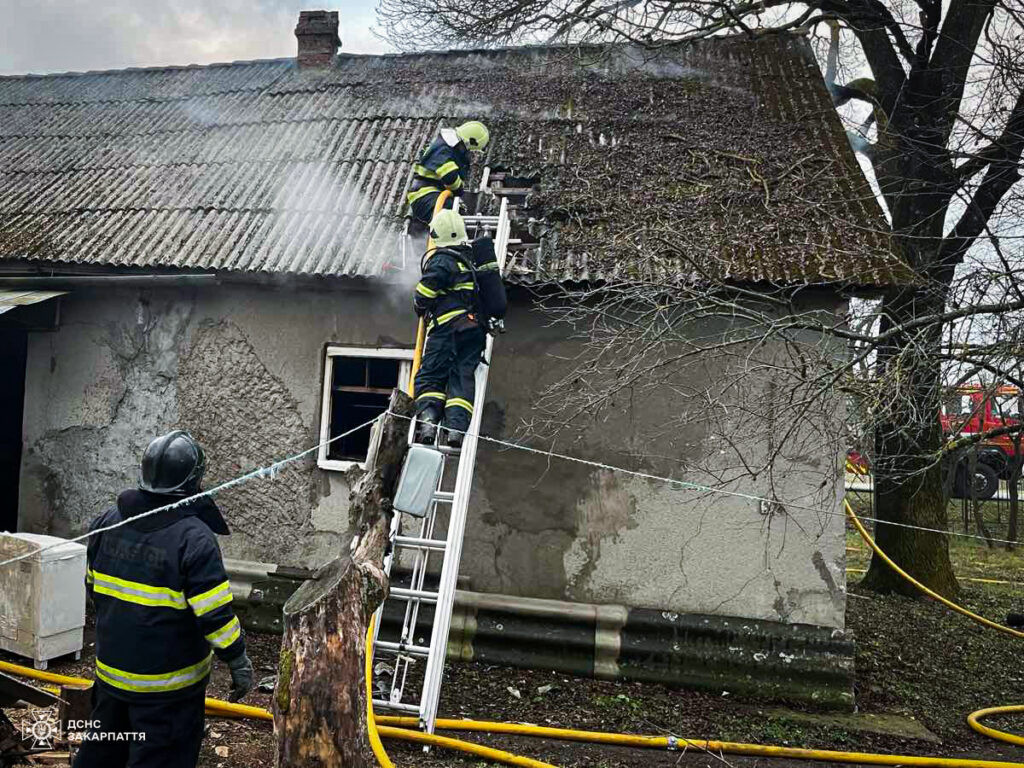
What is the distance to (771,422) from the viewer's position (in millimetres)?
4809

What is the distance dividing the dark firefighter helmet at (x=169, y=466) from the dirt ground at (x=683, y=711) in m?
1.87

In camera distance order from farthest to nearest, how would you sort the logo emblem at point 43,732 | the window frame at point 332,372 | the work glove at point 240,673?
the window frame at point 332,372, the logo emblem at point 43,732, the work glove at point 240,673

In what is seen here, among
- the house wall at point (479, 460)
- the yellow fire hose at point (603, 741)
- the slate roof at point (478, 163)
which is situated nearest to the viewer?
the yellow fire hose at point (603, 741)

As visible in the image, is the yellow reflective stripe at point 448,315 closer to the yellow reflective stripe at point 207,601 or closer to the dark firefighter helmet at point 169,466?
the dark firefighter helmet at point 169,466

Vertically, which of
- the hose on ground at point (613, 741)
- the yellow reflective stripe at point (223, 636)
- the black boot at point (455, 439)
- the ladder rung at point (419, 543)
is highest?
the black boot at point (455, 439)

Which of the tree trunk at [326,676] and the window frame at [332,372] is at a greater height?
the window frame at [332,372]

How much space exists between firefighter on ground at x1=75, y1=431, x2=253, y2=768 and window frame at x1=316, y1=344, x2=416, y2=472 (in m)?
3.13

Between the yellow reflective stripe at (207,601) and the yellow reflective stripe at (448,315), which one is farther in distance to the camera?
the yellow reflective stripe at (448,315)

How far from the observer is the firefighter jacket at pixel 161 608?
2.88 meters

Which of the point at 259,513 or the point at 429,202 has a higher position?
the point at 429,202

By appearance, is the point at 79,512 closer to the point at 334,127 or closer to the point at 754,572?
the point at 334,127

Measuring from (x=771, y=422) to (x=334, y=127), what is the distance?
5901mm

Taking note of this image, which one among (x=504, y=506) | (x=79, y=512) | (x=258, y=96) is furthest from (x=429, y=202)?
(x=258, y=96)

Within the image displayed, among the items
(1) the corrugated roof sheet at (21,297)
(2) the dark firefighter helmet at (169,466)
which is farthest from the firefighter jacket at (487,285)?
(1) the corrugated roof sheet at (21,297)
